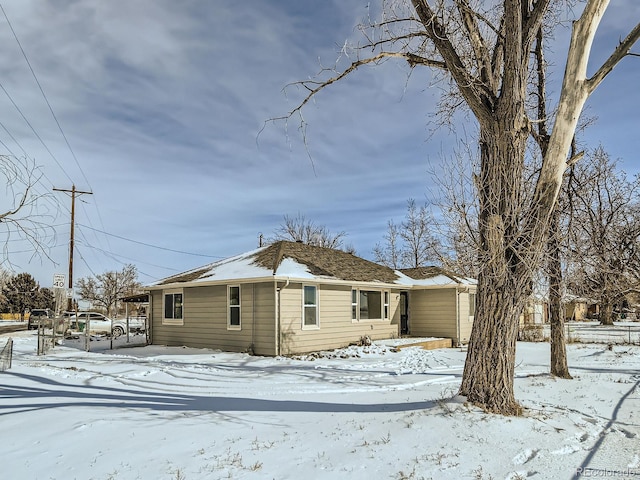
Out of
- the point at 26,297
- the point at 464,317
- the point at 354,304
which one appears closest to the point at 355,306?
→ the point at 354,304

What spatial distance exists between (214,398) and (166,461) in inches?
131

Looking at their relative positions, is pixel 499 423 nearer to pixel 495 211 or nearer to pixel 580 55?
pixel 495 211

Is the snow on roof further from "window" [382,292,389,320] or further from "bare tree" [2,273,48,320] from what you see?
"bare tree" [2,273,48,320]

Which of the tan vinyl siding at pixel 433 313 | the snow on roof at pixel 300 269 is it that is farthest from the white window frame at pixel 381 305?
the tan vinyl siding at pixel 433 313

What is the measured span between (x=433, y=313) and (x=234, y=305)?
30.1 feet

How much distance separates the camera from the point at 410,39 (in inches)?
309

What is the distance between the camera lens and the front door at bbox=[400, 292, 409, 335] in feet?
69.5

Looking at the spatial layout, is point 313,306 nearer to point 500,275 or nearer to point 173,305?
point 173,305

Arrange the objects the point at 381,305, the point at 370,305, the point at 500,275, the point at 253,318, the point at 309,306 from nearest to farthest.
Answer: the point at 500,275 < the point at 253,318 < the point at 309,306 < the point at 370,305 < the point at 381,305

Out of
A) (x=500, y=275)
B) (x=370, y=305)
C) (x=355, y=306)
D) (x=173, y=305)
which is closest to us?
(x=500, y=275)

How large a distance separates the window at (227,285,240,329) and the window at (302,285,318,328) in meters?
2.10

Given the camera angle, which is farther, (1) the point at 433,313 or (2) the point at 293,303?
(1) the point at 433,313

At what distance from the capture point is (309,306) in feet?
51.8

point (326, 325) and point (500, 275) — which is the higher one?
point (500, 275)
